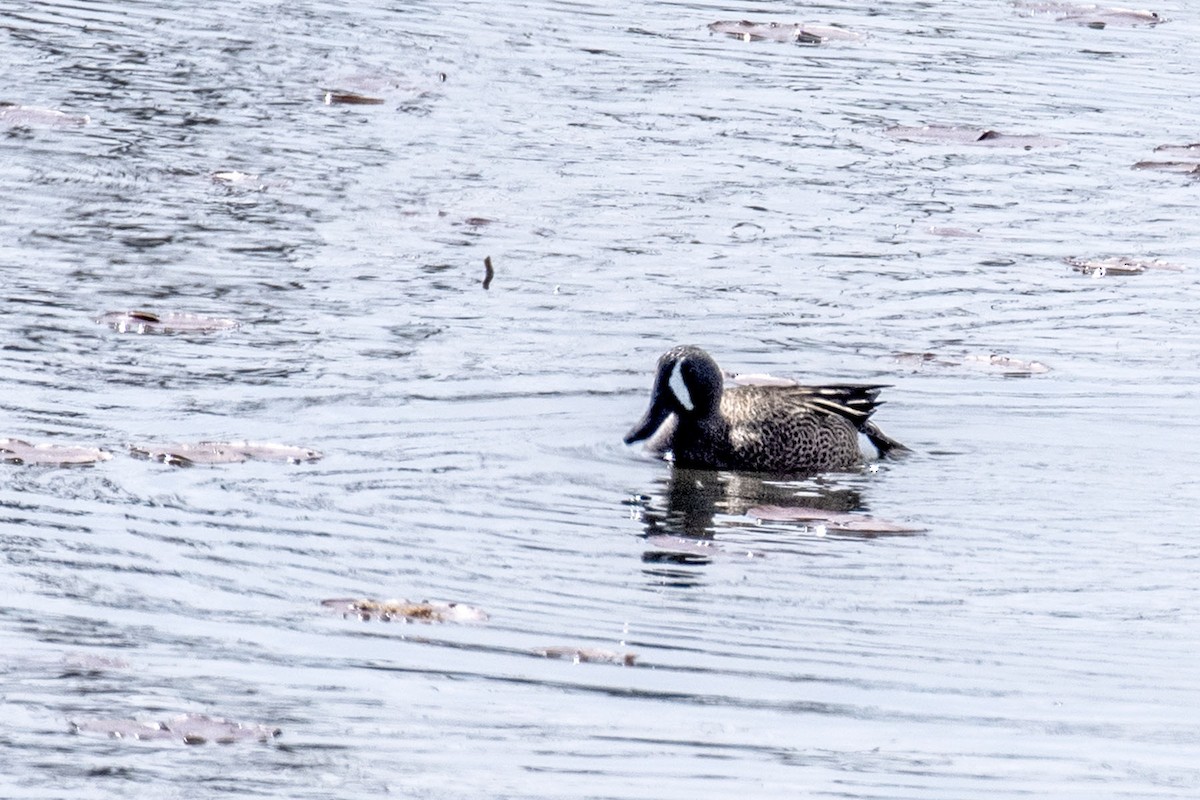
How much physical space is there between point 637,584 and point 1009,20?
12.7 metres

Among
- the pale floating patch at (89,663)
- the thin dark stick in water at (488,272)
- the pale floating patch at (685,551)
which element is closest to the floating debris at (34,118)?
the thin dark stick in water at (488,272)

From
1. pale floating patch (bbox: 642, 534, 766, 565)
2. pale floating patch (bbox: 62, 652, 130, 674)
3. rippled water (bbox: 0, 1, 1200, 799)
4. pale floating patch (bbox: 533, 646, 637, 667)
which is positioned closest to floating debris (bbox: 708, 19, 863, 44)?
rippled water (bbox: 0, 1, 1200, 799)

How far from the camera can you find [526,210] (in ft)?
45.4

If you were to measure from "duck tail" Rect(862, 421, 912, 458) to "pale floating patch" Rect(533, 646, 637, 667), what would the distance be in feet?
A: 11.7

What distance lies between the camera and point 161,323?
447 inches

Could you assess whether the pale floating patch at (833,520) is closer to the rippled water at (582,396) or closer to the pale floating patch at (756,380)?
the rippled water at (582,396)

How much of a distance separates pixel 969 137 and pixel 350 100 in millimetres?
4137

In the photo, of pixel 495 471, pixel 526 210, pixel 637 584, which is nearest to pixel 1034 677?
pixel 637 584

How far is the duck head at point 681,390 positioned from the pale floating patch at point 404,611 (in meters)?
3.01

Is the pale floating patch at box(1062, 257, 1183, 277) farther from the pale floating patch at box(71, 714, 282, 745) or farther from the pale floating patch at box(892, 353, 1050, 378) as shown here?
the pale floating patch at box(71, 714, 282, 745)

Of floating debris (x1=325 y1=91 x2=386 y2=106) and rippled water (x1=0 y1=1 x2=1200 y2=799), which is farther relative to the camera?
floating debris (x1=325 y1=91 x2=386 y2=106)

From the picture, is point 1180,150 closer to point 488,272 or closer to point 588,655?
point 488,272

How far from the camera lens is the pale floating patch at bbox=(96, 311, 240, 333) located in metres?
11.3

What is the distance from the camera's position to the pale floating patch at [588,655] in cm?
727
